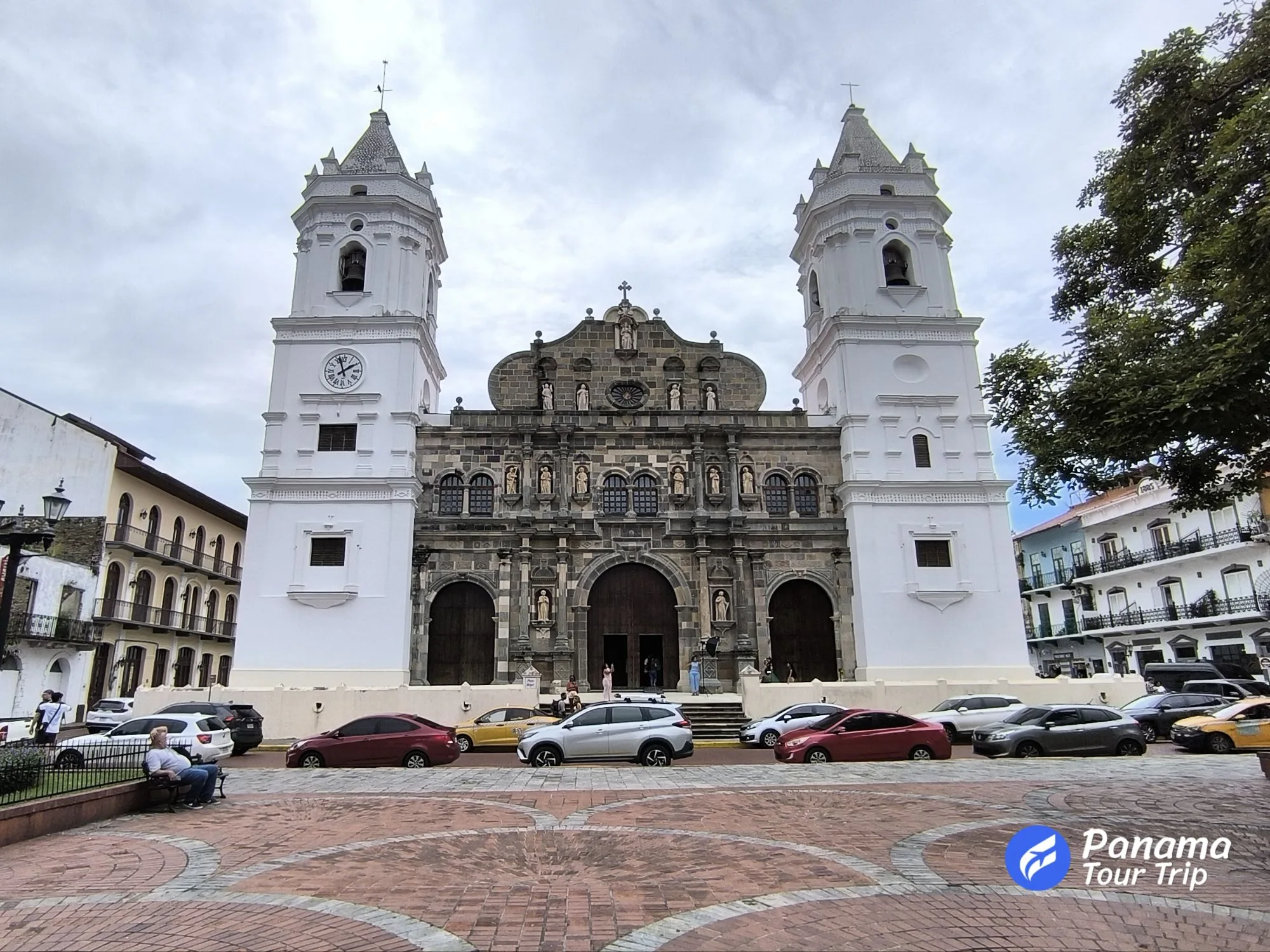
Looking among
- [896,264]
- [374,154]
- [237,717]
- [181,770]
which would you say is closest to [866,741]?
[181,770]

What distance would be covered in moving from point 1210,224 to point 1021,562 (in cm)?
4324

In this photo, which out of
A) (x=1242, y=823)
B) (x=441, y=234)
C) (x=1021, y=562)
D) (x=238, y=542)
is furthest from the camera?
(x=1021, y=562)

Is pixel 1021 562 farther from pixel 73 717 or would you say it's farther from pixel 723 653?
pixel 73 717

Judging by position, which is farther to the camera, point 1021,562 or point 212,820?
point 1021,562

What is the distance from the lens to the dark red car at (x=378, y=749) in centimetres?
1805

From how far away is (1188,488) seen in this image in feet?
39.7

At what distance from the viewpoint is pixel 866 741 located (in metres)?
18.3

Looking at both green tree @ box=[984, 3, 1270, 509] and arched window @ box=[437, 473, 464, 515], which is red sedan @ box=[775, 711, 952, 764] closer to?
green tree @ box=[984, 3, 1270, 509]

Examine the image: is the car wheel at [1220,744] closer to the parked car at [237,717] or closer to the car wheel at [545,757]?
the car wheel at [545,757]

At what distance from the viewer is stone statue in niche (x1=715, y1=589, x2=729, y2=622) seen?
96.1ft

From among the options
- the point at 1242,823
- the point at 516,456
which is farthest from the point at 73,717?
the point at 1242,823

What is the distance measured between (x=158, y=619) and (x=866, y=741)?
1260 inches

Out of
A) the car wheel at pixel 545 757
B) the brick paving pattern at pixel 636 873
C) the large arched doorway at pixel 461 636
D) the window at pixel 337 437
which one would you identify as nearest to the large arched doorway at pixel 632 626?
the large arched doorway at pixel 461 636

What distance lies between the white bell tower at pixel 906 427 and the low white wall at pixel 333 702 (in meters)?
13.1
